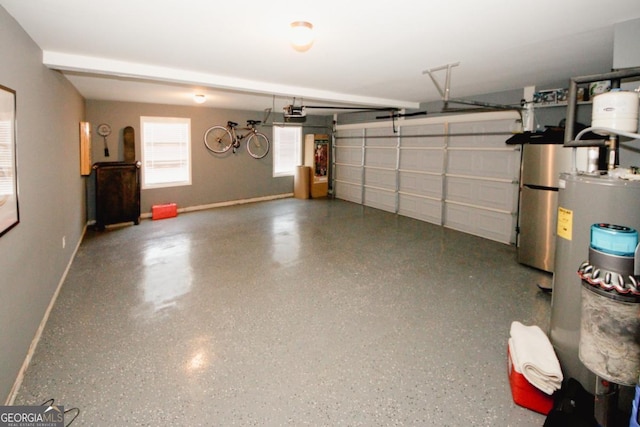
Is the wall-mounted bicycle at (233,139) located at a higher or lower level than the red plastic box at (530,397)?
higher

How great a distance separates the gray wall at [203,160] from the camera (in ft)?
21.3

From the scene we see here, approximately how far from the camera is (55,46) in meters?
3.00

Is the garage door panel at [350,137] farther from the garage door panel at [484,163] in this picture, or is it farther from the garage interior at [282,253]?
the garage door panel at [484,163]

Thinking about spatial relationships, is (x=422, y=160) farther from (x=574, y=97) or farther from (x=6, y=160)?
(x=6, y=160)

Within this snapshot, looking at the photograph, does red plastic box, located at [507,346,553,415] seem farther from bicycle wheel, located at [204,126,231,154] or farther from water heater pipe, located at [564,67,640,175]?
bicycle wheel, located at [204,126,231,154]

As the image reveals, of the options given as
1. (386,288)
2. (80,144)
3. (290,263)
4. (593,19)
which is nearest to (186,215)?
(80,144)

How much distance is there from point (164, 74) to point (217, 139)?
4.12 m

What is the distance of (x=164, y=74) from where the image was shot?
3805 millimetres

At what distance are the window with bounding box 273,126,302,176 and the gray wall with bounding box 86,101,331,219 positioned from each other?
17cm

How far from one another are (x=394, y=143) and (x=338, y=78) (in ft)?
11.4

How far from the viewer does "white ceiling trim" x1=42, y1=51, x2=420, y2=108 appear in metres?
3.25

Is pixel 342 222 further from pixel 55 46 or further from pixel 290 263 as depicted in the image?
pixel 55 46

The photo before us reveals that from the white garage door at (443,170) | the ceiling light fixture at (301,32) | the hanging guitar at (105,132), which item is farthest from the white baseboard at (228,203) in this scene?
the ceiling light fixture at (301,32)

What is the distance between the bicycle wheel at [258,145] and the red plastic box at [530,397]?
24.8 ft
